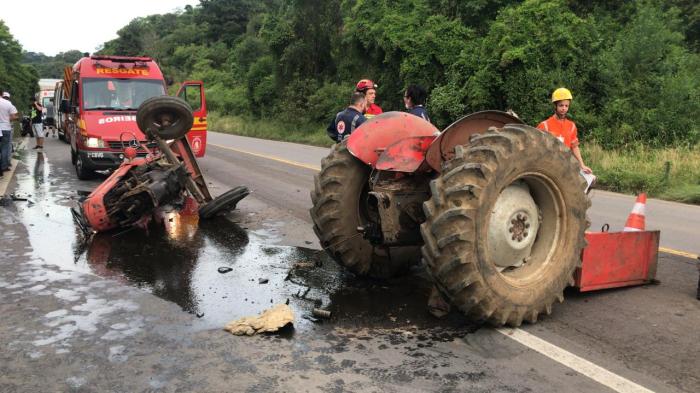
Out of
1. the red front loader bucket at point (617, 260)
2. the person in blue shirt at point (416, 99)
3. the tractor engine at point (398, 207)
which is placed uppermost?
the person in blue shirt at point (416, 99)

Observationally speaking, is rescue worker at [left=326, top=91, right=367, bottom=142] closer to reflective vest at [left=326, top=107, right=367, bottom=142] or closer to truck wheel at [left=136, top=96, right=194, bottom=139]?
reflective vest at [left=326, top=107, right=367, bottom=142]

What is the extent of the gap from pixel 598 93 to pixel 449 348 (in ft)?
54.7

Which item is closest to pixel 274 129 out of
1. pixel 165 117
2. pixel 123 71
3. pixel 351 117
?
pixel 123 71

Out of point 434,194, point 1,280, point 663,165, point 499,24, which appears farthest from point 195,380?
point 499,24

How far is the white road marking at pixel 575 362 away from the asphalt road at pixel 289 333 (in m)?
0.01

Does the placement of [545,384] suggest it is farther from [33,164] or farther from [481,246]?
[33,164]

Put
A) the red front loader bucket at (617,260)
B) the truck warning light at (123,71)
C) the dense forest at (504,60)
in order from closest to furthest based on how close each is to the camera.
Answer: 1. the red front loader bucket at (617,260)
2. the truck warning light at (123,71)
3. the dense forest at (504,60)

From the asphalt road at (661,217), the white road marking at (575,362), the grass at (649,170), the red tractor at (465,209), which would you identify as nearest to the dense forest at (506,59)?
the grass at (649,170)

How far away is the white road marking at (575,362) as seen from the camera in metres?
3.40

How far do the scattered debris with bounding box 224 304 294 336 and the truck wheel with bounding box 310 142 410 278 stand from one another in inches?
39.8

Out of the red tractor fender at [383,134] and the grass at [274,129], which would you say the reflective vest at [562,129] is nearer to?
the red tractor fender at [383,134]

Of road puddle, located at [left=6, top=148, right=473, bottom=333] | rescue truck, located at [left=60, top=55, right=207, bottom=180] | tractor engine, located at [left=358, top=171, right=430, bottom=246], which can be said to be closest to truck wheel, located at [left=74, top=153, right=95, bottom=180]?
rescue truck, located at [left=60, top=55, right=207, bottom=180]

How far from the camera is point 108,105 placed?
13.6m

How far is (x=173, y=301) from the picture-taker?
4980 mm
